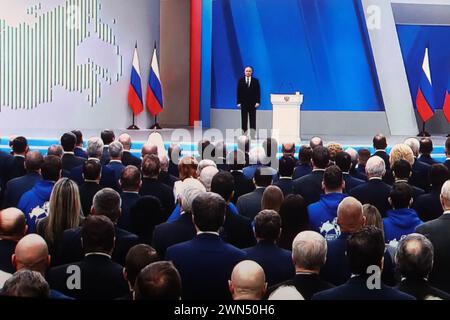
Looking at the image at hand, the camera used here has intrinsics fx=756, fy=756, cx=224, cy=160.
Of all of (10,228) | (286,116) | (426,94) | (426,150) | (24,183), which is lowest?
(10,228)

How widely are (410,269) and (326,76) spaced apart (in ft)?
39.7

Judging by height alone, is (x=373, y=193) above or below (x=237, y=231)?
above

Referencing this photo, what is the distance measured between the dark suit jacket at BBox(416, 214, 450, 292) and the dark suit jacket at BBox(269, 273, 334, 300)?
102 centimetres

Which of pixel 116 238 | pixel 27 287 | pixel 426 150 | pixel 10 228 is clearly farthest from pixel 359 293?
pixel 426 150

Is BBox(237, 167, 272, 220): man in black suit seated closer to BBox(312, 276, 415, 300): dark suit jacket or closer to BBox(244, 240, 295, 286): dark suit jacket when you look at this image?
BBox(244, 240, 295, 286): dark suit jacket

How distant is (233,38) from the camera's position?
15.2 meters

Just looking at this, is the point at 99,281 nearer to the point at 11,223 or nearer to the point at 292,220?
the point at 11,223

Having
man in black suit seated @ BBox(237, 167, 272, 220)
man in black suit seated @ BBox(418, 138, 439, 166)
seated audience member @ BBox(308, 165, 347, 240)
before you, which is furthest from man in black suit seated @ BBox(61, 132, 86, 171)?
man in black suit seated @ BBox(418, 138, 439, 166)

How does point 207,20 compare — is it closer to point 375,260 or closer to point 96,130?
point 96,130

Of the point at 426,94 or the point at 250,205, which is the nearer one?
the point at 250,205

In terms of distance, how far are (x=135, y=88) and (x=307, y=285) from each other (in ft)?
37.3

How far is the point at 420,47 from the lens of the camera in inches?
609

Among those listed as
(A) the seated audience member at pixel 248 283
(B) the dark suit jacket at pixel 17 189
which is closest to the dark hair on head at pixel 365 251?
(A) the seated audience member at pixel 248 283

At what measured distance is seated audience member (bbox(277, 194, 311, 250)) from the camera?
14.0 ft
